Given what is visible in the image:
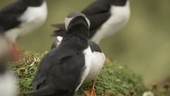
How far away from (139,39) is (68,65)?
811 centimetres

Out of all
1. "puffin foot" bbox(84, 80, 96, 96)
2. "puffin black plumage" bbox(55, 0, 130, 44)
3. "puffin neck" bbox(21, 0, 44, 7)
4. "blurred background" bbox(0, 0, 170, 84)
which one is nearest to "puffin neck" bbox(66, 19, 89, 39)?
"puffin foot" bbox(84, 80, 96, 96)

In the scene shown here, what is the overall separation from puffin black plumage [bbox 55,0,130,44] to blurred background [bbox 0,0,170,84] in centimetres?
311

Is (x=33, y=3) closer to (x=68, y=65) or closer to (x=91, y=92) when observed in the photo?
(x=91, y=92)

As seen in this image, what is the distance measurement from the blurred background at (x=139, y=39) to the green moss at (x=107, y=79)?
4.37m

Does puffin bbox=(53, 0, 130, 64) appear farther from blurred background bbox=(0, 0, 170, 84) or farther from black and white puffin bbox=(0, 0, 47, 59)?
blurred background bbox=(0, 0, 170, 84)

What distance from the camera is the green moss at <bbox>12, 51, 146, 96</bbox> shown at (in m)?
7.24

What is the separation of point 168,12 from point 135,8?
0.75 meters

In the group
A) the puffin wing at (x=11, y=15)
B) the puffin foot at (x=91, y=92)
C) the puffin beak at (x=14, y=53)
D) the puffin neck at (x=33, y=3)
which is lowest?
the puffin foot at (x=91, y=92)

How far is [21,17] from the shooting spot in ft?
29.6

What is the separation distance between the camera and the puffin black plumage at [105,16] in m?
9.79

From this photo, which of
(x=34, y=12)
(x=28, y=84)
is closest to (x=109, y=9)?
(x=34, y=12)

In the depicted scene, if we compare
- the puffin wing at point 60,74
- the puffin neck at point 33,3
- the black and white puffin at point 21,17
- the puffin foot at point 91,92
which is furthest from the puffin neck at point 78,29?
the puffin neck at point 33,3

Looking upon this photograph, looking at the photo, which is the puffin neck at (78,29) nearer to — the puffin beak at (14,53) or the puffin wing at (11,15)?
the puffin beak at (14,53)

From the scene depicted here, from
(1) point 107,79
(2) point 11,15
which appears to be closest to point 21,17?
(2) point 11,15
